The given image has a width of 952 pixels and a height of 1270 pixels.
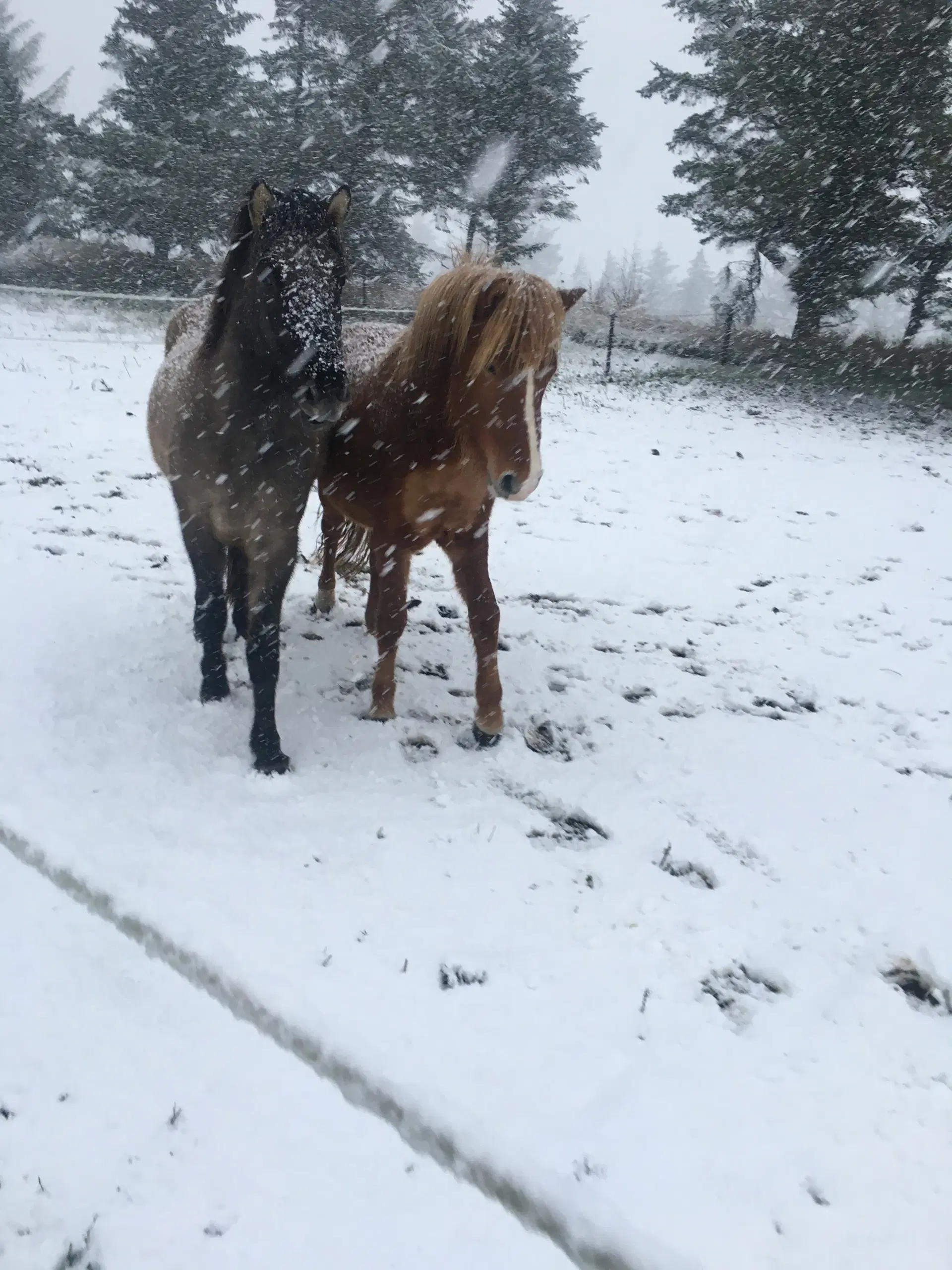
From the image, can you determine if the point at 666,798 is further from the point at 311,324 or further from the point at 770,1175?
the point at 311,324

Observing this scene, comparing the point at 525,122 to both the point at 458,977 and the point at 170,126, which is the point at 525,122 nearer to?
the point at 170,126

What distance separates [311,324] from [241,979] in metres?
2.03

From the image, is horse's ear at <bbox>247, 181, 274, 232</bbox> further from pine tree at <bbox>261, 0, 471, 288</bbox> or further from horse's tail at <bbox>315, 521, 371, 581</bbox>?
pine tree at <bbox>261, 0, 471, 288</bbox>

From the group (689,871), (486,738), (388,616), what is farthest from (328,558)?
(689,871)

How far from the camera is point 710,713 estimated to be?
3707mm

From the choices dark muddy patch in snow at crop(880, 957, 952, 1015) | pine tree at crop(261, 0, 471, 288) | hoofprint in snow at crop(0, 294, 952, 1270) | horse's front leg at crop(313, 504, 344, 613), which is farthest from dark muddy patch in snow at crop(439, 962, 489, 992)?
pine tree at crop(261, 0, 471, 288)

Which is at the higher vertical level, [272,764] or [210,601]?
[210,601]

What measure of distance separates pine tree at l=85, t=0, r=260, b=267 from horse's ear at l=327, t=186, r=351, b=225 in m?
15.6

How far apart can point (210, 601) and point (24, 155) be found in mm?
20562

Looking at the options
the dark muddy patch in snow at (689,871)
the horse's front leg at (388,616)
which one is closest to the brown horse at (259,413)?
the horse's front leg at (388,616)

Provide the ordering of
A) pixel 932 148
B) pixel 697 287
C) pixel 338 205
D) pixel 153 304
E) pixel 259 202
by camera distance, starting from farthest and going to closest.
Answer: pixel 697 287
pixel 153 304
pixel 932 148
pixel 338 205
pixel 259 202

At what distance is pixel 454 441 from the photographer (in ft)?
9.39

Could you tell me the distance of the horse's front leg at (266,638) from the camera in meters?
2.85

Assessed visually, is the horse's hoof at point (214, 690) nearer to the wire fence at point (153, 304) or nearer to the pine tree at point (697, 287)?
the wire fence at point (153, 304)
